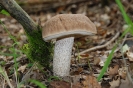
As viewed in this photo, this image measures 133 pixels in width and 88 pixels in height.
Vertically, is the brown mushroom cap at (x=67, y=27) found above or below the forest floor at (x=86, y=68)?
above

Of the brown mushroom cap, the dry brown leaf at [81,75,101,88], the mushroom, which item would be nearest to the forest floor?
the dry brown leaf at [81,75,101,88]

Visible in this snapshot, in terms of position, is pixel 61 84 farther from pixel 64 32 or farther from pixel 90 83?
pixel 64 32

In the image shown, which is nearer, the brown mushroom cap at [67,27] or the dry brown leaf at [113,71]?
the brown mushroom cap at [67,27]

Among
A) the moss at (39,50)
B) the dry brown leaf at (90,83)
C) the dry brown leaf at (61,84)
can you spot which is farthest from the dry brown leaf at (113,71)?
the moss at (39,50)

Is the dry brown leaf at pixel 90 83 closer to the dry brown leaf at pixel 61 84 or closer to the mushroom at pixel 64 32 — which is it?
the dry brown leaf at pixel 61 84

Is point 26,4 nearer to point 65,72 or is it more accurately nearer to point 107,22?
point 107,22

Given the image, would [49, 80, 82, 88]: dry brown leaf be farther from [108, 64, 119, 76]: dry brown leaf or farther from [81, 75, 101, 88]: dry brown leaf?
[108, 64, 119, 76]: dry brown leaf

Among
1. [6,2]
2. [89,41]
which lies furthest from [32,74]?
[89,41]

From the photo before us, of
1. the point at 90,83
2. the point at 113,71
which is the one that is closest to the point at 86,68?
the point at 113,71
